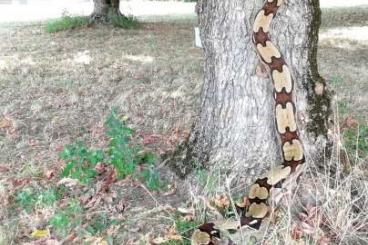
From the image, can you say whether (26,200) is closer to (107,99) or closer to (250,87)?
(250,87)

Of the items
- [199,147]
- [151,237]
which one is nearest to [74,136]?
[199,147]

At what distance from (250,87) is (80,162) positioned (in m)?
1.51

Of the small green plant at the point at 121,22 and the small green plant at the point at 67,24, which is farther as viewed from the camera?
the small green plant at the point at 121,22

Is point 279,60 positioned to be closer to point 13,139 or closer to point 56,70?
point 13,139

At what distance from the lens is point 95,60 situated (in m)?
8.43

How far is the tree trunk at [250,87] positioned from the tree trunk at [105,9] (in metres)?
9.27

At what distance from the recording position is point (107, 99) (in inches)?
250

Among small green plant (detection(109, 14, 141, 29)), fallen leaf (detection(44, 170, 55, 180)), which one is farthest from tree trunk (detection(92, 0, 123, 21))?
fallen leaf (detection(44, 170, 55, 180))

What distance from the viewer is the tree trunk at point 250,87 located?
358cm

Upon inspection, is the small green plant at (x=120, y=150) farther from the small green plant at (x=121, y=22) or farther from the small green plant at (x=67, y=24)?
the small green plant at (x=121, y=22)

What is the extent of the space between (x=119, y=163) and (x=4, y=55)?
19.7 ft

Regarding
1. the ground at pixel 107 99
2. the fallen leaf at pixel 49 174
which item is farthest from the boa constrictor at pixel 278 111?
the fallen leaf at pixel 49 174

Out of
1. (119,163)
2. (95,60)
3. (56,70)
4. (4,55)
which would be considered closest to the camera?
(119,163)

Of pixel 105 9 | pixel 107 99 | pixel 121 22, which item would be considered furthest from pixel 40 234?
pixel 105 9
